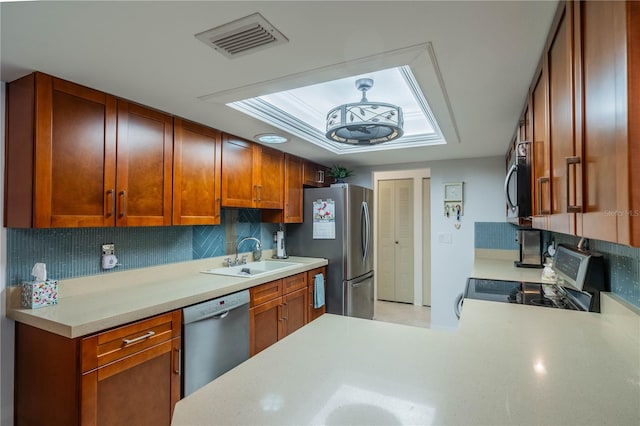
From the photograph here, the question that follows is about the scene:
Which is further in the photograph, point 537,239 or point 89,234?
point 537,239

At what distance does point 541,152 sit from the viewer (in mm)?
1337

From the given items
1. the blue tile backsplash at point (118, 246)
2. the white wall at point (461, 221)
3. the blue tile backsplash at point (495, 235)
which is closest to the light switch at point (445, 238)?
the white wall at point (461, 221)

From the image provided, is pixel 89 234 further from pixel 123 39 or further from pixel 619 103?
pixel 619 103

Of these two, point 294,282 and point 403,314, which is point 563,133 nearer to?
point 294,282

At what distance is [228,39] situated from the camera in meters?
1.29

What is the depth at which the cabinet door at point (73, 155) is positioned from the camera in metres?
1.59

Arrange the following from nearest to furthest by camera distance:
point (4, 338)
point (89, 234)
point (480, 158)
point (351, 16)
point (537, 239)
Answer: point (351, 16), point (4, 338), point (89, 234), point (537, 239), point (480, 158)

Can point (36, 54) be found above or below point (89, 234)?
above

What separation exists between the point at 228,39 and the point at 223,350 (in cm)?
181

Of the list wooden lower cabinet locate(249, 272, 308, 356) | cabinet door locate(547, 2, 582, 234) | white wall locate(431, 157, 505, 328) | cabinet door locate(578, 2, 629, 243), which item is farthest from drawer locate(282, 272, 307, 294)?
cabinet door locate(578, 2, 629, 243)

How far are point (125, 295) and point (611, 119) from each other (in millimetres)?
2234

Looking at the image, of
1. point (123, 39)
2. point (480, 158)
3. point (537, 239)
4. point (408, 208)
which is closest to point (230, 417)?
point (123, 39)

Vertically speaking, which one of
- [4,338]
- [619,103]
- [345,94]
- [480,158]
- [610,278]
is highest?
[345,94]

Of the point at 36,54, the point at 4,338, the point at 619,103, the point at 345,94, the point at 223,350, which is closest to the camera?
the point at 619,103
